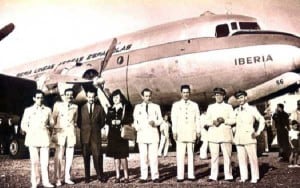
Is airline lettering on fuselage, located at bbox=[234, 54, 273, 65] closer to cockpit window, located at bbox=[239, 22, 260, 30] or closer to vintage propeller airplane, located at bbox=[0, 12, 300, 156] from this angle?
vintage propeller airplane, located at bbox=[0, 12, 300, 156]

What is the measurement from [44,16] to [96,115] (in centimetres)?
156

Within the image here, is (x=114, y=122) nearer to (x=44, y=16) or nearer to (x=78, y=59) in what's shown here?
(x=44, y=16)

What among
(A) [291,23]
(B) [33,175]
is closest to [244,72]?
(A) [291,23]

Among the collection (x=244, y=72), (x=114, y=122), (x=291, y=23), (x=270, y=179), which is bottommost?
(x=270, y=179)

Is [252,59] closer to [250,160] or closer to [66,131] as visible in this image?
[250,160]

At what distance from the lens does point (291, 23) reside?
16.6 ft

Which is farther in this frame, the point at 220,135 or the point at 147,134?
the point at 147,134

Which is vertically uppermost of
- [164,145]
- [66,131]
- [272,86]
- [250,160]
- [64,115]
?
[272,86]

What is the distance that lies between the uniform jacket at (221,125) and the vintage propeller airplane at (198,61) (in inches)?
72.8

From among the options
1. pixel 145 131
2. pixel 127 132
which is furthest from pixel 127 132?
pixel 145 131

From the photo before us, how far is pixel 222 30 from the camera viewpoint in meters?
6.66

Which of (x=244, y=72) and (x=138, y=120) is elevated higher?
(x=244, y=72)

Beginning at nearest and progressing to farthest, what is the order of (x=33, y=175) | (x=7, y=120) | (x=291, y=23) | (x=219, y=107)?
(x=33, y=175) < (x=219, y=107) < (x=291, y=23) < (x=7, y=120)

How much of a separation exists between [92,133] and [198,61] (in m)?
2.67
